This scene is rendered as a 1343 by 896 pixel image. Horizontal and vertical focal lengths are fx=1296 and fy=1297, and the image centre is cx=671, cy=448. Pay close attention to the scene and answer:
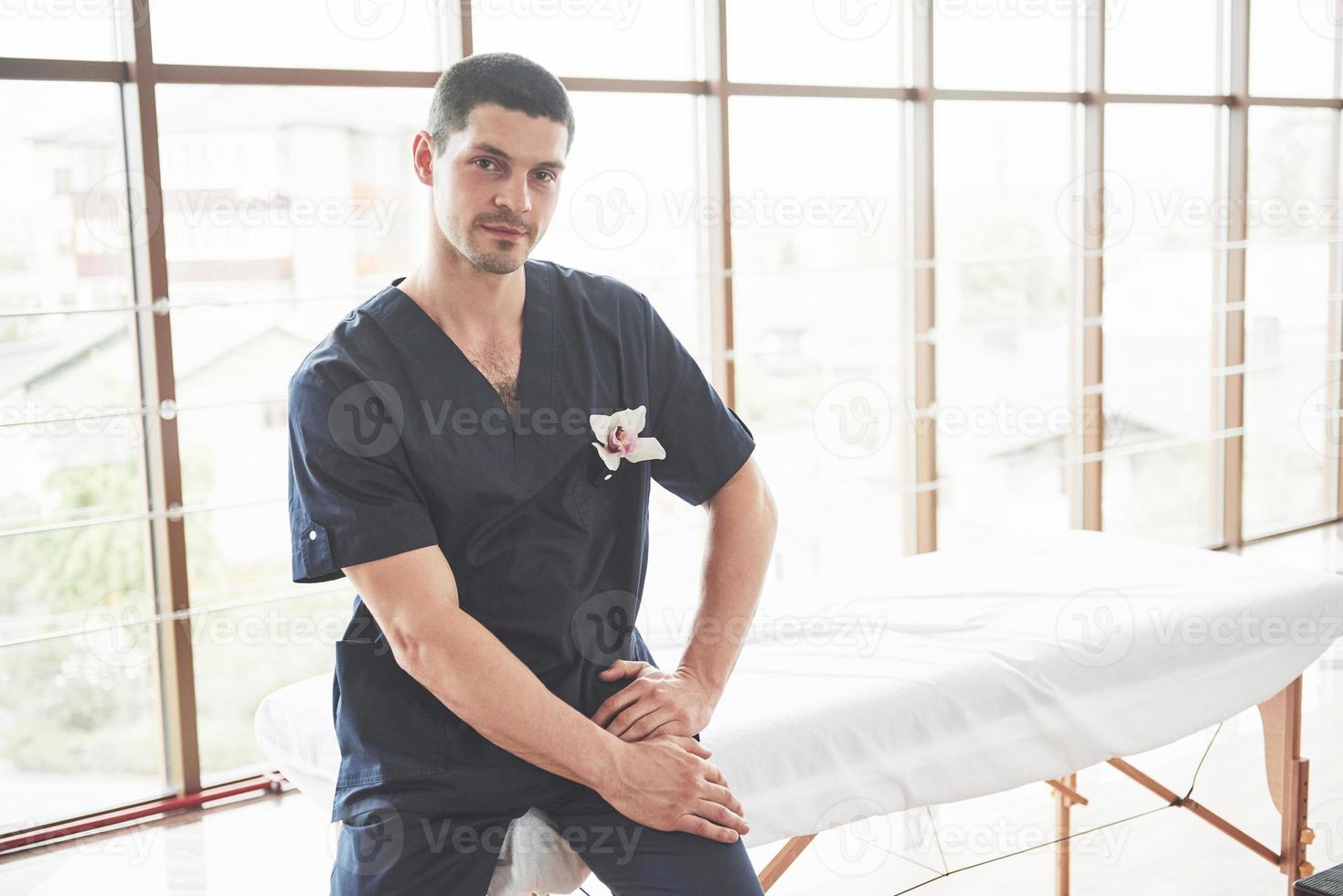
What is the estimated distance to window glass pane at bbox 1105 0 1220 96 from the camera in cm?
399

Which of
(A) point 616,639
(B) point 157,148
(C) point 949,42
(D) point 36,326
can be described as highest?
(C) point 949,42

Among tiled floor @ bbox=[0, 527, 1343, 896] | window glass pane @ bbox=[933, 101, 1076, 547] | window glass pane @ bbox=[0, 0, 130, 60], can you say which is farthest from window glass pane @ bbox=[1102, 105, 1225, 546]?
window glass pane @ bbox=[0, 0, 130, 60]

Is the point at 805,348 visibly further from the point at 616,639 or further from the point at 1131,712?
the point at 616,639

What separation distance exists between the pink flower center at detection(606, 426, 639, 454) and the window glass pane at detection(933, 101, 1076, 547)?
7.33 ft

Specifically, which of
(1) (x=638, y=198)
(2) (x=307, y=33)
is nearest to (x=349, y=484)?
(2) (x=307, y=33)

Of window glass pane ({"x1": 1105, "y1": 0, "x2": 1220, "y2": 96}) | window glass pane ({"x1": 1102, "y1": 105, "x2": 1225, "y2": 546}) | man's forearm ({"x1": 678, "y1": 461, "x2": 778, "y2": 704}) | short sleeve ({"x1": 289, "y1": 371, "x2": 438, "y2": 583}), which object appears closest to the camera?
short sleeve ({"x1": 289, "y1": 371, "x2": 438, "y2": 583})

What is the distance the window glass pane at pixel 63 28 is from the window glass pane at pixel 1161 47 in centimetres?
279

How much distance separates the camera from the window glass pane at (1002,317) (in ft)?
12.4

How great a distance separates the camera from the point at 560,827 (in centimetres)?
144

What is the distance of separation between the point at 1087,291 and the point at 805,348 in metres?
1.20

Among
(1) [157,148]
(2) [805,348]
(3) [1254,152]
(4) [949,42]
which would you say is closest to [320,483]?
(1) [157,148]

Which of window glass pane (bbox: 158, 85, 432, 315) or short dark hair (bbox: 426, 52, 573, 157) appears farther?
window glass pane (bbox: 158, 85, 432, 315)

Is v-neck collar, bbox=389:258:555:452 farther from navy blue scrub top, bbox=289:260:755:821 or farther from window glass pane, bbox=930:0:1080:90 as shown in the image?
window glass pane, bbox=930:0:1080:90

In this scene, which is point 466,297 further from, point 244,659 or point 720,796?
point 244,659
